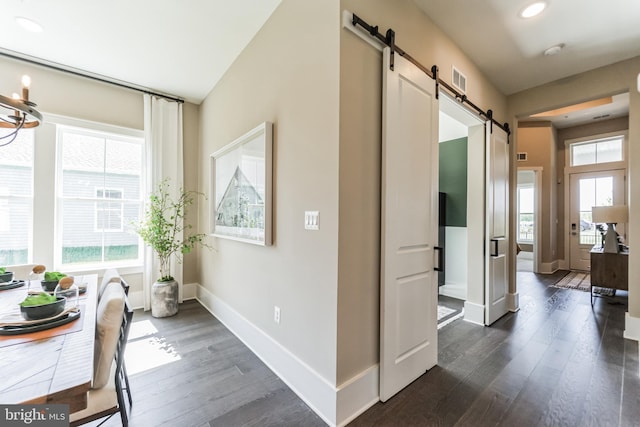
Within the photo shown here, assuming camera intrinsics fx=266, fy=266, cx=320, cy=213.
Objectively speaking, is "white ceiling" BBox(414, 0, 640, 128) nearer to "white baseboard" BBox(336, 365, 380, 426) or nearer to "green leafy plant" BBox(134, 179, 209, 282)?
"white baseboard" BBox(336, 365, 380, 426)

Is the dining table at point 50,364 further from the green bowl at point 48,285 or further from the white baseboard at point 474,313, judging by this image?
the white baseboard at point 474,313

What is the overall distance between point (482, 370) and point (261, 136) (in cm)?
272

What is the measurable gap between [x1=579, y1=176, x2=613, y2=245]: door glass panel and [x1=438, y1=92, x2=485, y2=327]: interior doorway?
13.8 feet

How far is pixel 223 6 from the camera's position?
2.21m

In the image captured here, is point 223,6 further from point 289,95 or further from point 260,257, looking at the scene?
point 260,257

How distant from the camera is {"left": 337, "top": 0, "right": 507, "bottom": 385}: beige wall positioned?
1.65m

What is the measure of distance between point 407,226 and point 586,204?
6879mm

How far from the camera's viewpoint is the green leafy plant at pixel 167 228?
11.1 ft

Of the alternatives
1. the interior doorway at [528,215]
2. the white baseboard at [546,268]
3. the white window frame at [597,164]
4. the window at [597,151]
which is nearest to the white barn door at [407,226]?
the interior doorway at [528,215]

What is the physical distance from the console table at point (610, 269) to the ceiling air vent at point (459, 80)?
364 cm

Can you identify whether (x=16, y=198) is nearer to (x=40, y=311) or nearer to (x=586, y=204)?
(x=40, y=311)

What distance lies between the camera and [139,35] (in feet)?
8.39

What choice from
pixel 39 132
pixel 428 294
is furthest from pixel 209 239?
pixel 428 294

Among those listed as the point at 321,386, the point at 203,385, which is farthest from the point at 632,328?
the point at 203,385
